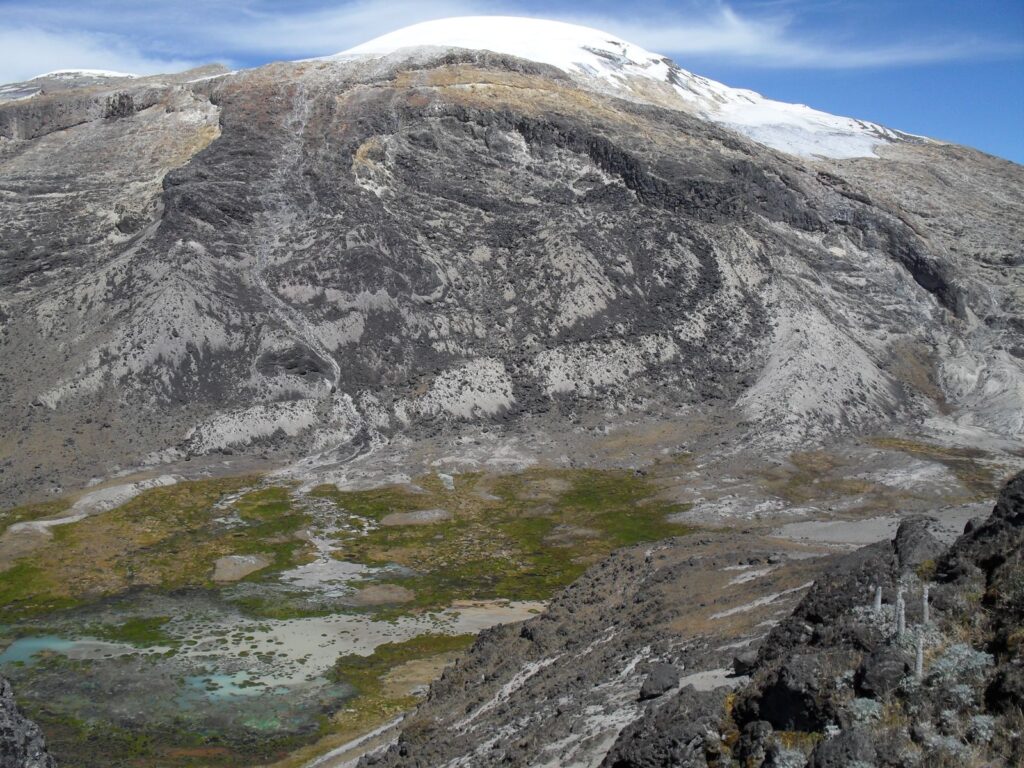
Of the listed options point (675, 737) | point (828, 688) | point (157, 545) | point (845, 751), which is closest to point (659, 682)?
point (675, 737)

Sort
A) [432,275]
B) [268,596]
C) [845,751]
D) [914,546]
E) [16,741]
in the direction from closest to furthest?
1. [845,751]
2. [16,741]
3. [914,546]
4. [268,596]
5. [432,275]

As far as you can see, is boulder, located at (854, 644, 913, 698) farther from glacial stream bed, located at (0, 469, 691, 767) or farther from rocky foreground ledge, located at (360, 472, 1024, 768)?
glacial stream bed, located at (0, 469, 691, 767)

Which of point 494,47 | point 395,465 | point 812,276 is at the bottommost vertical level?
point 395,465

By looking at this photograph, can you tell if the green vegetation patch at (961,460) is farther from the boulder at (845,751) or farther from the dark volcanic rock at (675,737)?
the boulder at (845,751)

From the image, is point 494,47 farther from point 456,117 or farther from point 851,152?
point 851,152

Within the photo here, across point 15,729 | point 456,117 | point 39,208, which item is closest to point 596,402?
point 456,117

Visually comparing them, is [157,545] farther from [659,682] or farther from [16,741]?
[659,682]

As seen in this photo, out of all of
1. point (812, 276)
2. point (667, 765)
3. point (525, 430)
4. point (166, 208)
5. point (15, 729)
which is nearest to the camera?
point (667, 765)
